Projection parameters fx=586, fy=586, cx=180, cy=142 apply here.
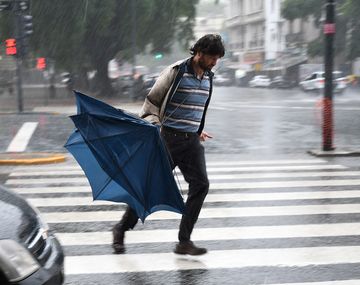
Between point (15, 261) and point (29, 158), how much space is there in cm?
839

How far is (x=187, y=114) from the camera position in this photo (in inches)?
192

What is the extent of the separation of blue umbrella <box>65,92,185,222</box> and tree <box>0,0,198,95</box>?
2694 cm

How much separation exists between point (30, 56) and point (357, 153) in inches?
1145

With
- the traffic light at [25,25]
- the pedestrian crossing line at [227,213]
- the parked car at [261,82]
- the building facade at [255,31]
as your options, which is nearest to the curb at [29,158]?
the pedestrian crossing line at [227,213]

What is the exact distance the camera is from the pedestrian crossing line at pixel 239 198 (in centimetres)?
727

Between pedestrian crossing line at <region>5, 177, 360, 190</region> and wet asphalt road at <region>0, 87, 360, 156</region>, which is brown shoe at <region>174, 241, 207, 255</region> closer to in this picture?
pedestrian crossing line at <region>5, 177, 360, 190</region>

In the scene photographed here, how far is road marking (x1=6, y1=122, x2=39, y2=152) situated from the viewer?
12989 mm

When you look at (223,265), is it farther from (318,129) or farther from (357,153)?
(318,129)

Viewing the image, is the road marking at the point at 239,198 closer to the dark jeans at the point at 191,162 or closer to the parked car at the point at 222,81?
the dark jeans at the point at 191,162

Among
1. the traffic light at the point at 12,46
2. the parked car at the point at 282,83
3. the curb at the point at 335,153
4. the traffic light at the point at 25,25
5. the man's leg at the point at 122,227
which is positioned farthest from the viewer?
the parked car at the point at 282,83

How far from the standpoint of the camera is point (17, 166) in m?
10.7

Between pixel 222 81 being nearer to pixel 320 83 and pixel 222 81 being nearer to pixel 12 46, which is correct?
pixel 320 83

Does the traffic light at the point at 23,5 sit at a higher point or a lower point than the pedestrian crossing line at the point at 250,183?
higher

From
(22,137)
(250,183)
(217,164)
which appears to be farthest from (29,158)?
(250,183)
